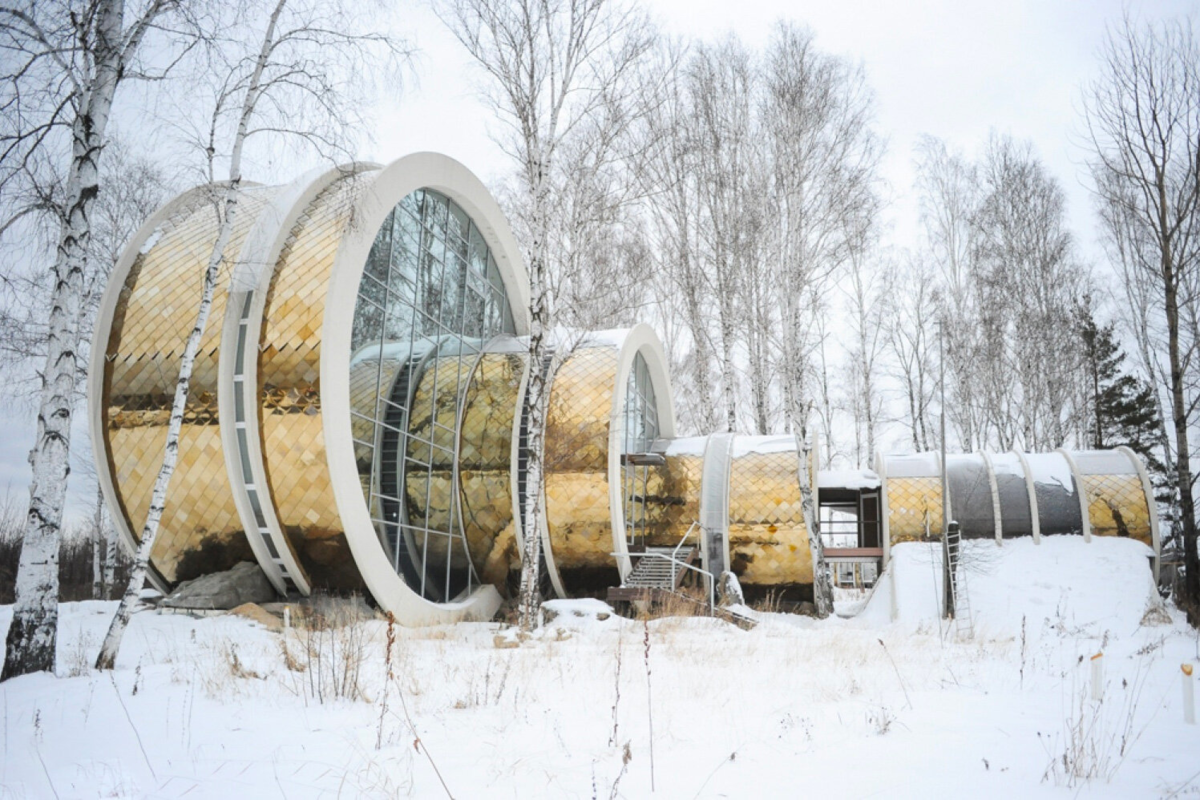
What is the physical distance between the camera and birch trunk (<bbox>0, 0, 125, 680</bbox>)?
21.7 feet

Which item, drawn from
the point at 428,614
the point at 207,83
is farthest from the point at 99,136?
the point at 428,614

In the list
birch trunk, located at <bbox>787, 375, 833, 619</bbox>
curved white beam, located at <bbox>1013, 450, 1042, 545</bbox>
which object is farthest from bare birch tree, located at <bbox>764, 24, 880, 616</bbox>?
curved white beam, located at <bbox>1013, 450, 1042, 545</bbox>

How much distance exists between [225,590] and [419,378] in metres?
4.66

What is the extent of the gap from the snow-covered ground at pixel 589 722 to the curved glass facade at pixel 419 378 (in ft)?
11.6

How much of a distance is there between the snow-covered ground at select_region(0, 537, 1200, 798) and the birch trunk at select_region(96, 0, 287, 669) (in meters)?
0.48

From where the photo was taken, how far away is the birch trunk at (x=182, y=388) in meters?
7.32

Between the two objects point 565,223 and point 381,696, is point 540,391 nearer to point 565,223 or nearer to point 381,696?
point 565,223

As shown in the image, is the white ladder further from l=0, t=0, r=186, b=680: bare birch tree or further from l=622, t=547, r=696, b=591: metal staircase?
l=0, t=0, r=186, b=680: bare birch tree

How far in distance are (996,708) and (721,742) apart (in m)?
2.37

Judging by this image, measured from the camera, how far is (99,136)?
703 cm

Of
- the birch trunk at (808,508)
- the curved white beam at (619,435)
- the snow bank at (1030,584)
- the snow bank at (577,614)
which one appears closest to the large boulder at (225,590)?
the snow bank at (577,614)

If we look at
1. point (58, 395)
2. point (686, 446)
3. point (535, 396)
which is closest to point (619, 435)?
point (686, 446)

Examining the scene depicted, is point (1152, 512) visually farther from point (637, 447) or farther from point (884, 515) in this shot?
point (637, 447)

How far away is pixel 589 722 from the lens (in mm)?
5484
